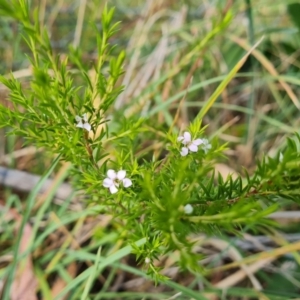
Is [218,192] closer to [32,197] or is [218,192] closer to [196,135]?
[196,135]

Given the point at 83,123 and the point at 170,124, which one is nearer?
the point at 83,123

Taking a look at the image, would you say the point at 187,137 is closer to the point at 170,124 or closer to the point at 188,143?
the point at 188,143

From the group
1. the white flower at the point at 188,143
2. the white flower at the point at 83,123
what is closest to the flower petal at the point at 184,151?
the white flower at the point at 188,143

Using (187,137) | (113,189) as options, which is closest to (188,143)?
(187,137)

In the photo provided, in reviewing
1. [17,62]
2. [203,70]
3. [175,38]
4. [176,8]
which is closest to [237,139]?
[203,70]

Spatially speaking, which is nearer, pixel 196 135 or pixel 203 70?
pixel 196 135

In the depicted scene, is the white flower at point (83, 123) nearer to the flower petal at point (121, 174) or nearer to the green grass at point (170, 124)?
the flower petal at point (121, 174)

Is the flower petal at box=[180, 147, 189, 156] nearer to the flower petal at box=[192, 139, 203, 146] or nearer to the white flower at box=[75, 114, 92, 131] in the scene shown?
the flower petal at box=[192, 139, 203, 146]
